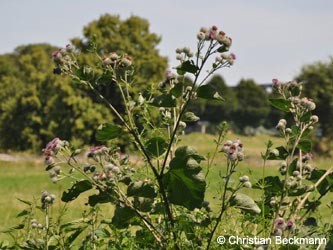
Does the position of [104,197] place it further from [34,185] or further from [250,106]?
[250,106]

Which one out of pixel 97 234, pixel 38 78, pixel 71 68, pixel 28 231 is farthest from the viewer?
pixel 38 78

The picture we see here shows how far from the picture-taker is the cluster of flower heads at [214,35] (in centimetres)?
179

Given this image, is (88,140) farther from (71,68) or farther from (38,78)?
(71,68)

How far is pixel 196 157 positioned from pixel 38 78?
28.0m

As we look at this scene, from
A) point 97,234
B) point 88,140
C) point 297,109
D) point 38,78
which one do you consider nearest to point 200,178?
point 297,109

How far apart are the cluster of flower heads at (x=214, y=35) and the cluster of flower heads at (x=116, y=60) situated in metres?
0.30

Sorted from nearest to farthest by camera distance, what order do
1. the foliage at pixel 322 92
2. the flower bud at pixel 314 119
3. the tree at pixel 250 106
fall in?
the flower bud at pixel 314 119
the foliage at pixel 322 92
the tree at pixel 250 106

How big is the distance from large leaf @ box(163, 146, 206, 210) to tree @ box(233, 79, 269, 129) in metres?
51.7

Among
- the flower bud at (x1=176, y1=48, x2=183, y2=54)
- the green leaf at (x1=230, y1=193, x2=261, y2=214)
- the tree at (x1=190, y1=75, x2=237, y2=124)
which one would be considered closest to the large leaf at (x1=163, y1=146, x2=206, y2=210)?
the green leaf at (x1=230, y1=193, x2=261, y2=214)

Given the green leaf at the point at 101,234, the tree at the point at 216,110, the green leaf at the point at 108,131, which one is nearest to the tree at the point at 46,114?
the green leaf at the point at 101,234

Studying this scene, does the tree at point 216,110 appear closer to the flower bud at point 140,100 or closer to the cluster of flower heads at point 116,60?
the flower bud at point 140,100

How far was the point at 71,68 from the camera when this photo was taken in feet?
6.77

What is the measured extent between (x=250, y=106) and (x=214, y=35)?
2089 inches

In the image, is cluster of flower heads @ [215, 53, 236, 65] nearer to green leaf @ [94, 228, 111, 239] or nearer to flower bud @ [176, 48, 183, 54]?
flower bud @ [176, 48, 183, 54]
